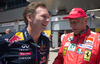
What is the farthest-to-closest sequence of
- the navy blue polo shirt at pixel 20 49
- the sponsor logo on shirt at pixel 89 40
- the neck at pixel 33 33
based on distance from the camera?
the sponsor logo on shirt at pixel 89 40
the neck at pixel 33 33
the navy blue polo shirt at pixel 20 49

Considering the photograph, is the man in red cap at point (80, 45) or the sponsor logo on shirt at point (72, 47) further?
the sponsor logo on shirt at point (72, 47)

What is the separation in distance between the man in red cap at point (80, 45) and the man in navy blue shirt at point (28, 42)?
426 mm

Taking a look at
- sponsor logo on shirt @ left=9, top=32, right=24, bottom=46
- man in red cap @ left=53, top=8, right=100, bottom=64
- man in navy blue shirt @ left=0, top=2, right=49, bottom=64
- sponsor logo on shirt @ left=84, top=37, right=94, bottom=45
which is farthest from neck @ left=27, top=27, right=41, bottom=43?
sponsor logo on shirt @ left=84, top=37, right=94, bottom=45

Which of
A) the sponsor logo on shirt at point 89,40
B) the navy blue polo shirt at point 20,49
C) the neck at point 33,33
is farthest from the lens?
the sponsor logo on shirt at point 89,40

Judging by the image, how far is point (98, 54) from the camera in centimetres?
165

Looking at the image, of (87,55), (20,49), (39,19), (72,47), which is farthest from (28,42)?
(87,55)

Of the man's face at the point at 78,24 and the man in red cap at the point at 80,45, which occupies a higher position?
the man's face at the point at 78,24

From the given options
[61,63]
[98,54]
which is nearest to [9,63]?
[61,63]

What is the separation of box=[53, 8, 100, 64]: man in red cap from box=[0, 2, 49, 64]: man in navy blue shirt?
16.8 inches

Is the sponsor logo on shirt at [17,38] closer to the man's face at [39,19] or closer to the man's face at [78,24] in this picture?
the man's face at [39,19]

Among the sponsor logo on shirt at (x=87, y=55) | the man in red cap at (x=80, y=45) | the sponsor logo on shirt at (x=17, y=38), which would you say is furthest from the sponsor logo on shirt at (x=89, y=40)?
the sponsor logo on shirt at (x=17, y=38)

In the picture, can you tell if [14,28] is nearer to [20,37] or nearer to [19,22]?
[19,22]

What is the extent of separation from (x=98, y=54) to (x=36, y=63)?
89 centimetres

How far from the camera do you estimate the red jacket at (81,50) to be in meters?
1.67
